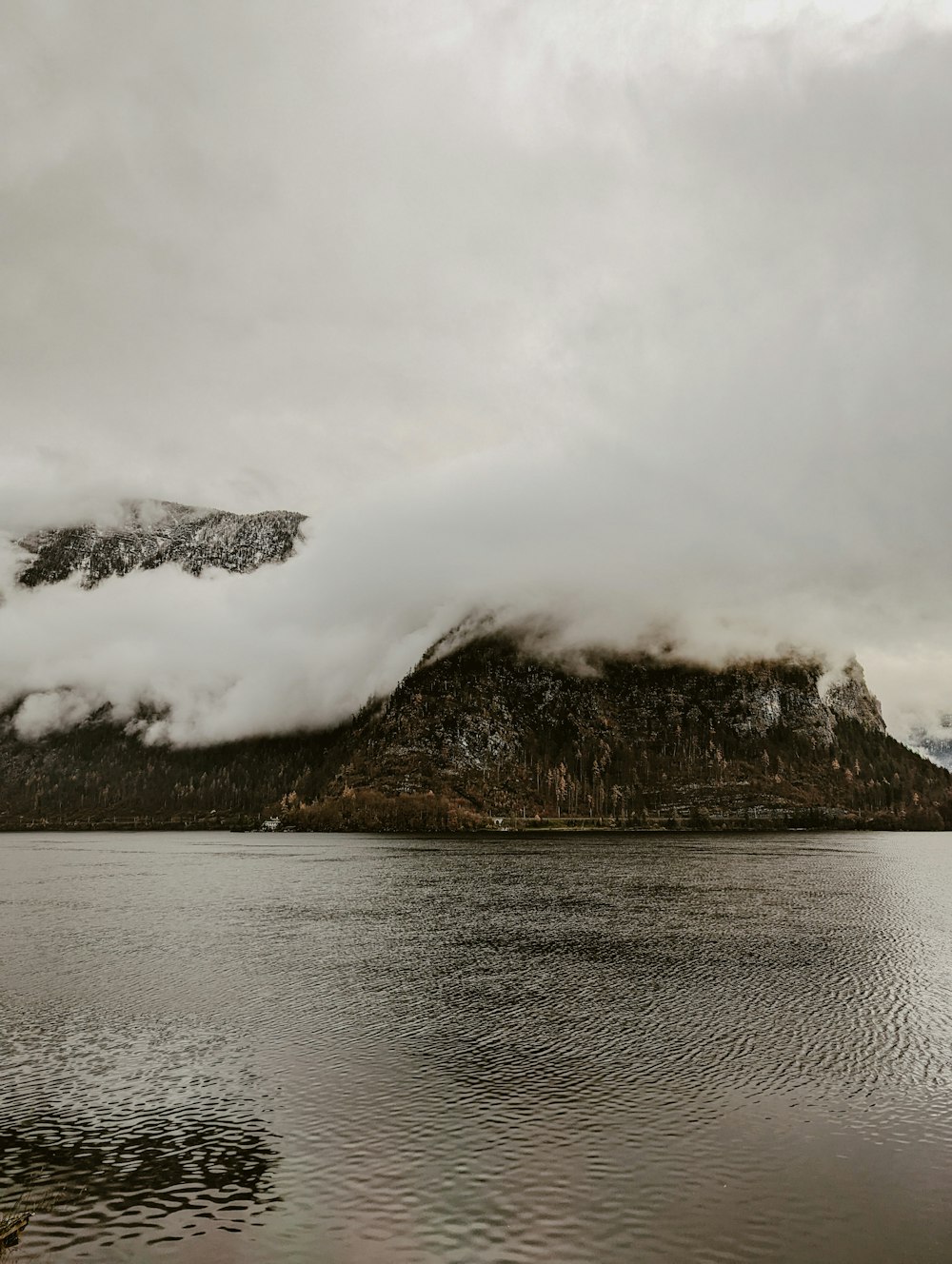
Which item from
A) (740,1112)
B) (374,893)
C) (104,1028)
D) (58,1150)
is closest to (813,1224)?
(740,1112)

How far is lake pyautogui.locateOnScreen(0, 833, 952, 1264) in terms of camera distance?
2475 cm

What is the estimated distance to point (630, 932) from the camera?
3450 inches

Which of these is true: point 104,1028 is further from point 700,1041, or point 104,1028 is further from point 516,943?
point 516,943

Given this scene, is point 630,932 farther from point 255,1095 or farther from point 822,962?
point 255,1095

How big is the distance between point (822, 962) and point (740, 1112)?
43257 mm

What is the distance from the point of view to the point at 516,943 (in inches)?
3199

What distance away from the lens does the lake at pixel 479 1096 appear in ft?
81.2

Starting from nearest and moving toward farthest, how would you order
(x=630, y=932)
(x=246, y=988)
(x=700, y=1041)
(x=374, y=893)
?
(x=700, y=1041) → (x=246, y=988) → (x=630, y=932) → (x=374, y=893)

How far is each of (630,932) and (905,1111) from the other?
53692 millimetres

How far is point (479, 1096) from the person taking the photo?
3691 cm

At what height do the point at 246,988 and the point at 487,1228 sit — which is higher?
the point at 487,1228

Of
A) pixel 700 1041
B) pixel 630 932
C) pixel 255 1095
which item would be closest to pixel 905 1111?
pixel 700 1041

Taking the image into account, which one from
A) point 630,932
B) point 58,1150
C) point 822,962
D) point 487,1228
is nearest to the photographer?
point 487,1228

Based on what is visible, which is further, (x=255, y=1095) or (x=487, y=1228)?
(x=255, y=1095)
